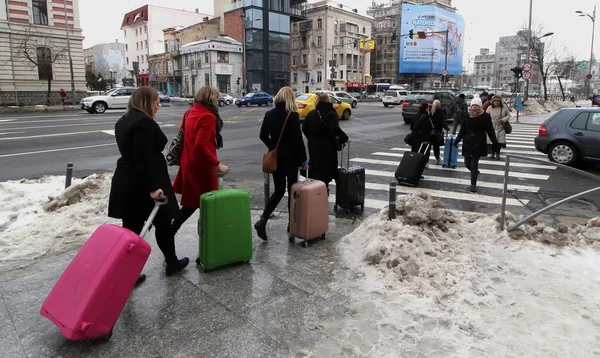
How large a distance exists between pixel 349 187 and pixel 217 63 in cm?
6291

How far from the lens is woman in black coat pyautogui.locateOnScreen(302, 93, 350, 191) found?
5.99 meters

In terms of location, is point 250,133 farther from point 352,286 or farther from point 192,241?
point 352,286

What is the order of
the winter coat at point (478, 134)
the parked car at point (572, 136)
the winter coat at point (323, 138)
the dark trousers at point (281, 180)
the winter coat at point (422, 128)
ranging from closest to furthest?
the dark trousers at point (281, 180), the winter coat at point (323, 138), the winter coat at point (478, 134), the winter coat at point (422, 128), the parked car at point (572, 136)

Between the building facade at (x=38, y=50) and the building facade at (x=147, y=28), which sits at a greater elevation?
the building facade at (x=147, y=28)

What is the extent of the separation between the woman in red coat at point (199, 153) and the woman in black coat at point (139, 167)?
1.56 ft

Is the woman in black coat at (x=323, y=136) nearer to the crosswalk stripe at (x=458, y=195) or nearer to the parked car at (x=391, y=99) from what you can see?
the crosswalk stripe at (x=458, y=195)

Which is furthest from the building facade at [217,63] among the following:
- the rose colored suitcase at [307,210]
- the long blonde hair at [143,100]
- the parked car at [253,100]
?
the long blonde hair at [143,100]

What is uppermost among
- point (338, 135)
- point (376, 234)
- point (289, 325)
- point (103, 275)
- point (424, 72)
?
point (424, 72)

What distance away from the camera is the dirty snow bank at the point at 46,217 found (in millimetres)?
4926

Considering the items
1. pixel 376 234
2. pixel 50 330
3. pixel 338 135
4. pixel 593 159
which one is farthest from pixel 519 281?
pixel 593 159

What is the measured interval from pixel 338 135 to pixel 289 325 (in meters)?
3.25

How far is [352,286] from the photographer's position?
4062mm

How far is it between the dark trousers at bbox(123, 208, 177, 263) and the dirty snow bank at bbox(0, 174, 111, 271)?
5.08ft

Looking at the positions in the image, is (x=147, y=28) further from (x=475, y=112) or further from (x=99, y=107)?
(x=475, y=112)
